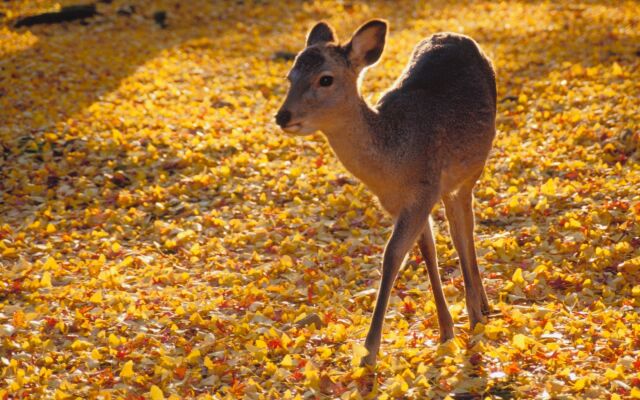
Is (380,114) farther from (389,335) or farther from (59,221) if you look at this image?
(59,221)

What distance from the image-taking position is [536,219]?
365 inches

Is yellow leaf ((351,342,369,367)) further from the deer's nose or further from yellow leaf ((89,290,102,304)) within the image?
yellow leaf ((89,290,102,304))

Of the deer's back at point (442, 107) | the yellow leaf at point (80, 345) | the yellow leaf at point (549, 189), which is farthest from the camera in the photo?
the yellow leaf at point (549, 189)

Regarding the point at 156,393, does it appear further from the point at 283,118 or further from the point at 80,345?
the point at 283,118

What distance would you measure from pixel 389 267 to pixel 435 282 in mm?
623

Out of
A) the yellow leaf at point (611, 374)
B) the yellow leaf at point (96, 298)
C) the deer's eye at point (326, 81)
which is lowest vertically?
the yellow leaf at point (96, 298)

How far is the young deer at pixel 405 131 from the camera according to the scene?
239 inches

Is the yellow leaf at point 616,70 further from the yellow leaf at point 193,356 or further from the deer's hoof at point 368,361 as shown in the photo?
the yellow leaf at point 193,356

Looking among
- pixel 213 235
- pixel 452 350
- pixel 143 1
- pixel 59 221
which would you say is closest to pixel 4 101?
pixel 59 221

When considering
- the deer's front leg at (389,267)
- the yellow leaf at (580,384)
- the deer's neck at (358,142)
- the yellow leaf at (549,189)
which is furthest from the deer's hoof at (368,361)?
the yellow leaf at (549,189)

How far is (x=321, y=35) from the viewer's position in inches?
258

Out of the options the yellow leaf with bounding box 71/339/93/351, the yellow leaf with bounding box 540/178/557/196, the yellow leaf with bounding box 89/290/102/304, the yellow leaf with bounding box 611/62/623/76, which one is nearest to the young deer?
the yellow leaf with bounding box 71/339/93/351

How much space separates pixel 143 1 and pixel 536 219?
50.7 ft

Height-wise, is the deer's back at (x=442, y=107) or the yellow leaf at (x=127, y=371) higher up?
the deer's back at (x=442, y=107)
